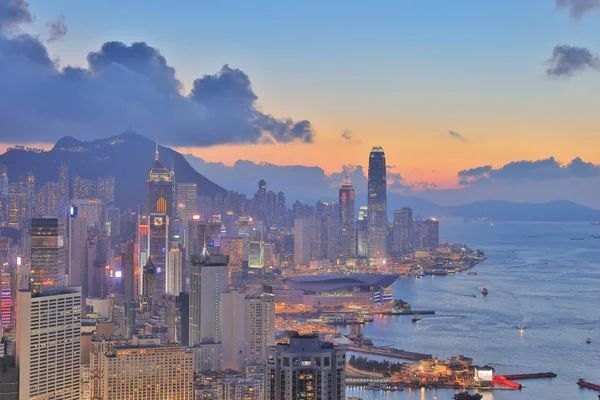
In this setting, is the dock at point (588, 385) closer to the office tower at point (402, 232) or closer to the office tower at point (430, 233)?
the office tower at point (402, 232)

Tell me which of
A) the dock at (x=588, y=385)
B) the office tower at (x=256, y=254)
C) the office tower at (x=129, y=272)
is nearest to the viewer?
the dock at (x=588, y=385)

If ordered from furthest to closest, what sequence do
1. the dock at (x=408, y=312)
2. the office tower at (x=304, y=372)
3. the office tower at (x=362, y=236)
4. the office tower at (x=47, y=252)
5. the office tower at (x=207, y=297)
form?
the office tower at (x=362, y=236), the dock at (x=408, y=312), the office tower at (x=47, y=252), the office tower at (x=207, y=297), the office tower at (x=304, y=372)

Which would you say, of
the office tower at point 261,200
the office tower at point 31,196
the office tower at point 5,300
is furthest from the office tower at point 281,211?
the office tower at point 5,300

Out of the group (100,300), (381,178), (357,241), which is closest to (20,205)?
(100,300)

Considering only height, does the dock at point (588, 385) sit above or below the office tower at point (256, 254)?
below

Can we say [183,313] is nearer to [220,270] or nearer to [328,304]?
[220,270]

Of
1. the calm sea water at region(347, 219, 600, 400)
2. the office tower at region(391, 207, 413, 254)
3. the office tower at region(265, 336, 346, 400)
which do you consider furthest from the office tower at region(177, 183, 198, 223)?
the office tower at region(265, 336, 346, 400)

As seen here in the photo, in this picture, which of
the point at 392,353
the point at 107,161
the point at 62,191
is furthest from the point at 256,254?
the point at 392,353
